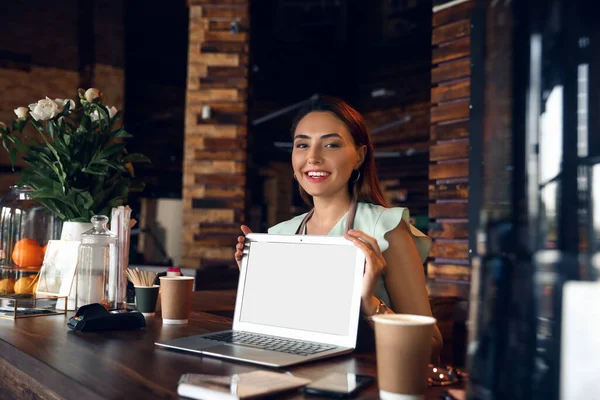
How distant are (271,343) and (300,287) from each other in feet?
0.50

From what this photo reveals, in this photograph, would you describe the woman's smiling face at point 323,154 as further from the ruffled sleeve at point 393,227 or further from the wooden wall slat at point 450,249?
the wooden wall slat at point 450,249

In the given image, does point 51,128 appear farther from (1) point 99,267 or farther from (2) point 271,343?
(2) point 271,343

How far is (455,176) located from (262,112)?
502cm

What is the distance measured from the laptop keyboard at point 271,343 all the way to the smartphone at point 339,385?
174 millimetres

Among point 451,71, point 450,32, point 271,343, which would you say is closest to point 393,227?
point 271,343

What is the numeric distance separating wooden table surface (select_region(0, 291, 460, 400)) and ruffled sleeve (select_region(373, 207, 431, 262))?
0.52 m

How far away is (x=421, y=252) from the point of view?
1.81 metres

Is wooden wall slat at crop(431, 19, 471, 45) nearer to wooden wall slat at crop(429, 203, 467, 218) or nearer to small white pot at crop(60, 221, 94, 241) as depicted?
wooden wall slat at crop(429, 203, 467, 218)

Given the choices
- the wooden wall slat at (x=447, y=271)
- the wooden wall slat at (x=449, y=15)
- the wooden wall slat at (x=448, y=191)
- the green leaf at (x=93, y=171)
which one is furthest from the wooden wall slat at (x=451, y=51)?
the green leaf at (x=93, y=171)

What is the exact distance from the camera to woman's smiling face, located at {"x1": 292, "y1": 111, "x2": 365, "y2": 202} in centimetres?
179

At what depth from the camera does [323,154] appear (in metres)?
1.79

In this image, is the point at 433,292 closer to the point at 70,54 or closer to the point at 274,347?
the point at 274,347

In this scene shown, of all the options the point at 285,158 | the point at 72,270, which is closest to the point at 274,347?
the point at 72,270

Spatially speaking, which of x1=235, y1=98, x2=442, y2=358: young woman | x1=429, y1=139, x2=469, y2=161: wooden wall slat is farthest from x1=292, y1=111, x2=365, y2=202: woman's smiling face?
x1=429, y1=139, x2=469, y2=161: wooden wall slat
